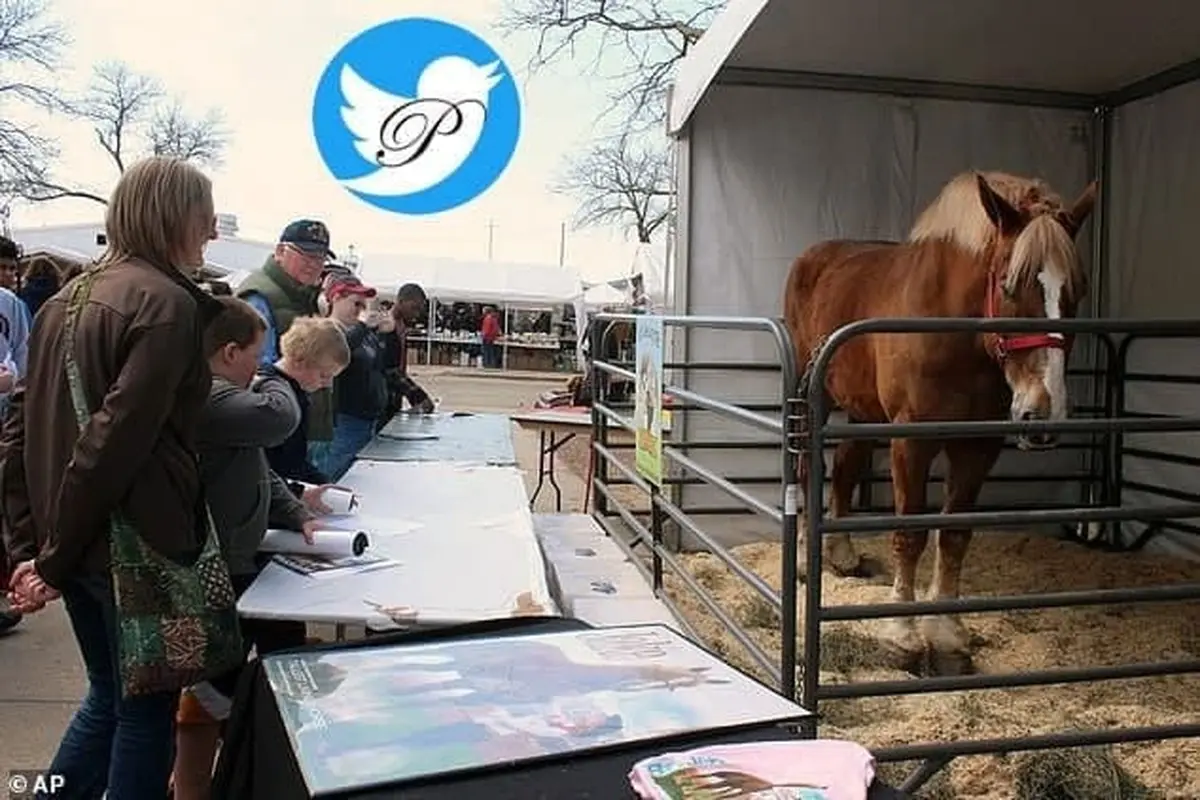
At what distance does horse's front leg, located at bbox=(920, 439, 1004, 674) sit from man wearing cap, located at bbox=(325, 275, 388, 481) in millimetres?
2383

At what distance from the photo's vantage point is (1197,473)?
5316 millimetres

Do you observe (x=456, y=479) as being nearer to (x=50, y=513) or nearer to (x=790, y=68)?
(x=50, y=513)

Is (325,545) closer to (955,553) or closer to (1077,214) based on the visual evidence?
(955,553)

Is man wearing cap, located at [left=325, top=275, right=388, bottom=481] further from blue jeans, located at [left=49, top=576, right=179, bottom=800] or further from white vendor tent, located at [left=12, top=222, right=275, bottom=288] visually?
white vendor tent, located at [left=12, top=222, right=275, bottom=288]

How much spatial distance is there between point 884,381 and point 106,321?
9.88ft

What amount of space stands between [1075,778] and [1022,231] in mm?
1654

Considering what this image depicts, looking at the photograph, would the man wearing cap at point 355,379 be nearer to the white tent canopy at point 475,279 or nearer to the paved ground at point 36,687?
the paved ground at point 36,687

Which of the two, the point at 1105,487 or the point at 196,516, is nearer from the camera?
the point at 196,516

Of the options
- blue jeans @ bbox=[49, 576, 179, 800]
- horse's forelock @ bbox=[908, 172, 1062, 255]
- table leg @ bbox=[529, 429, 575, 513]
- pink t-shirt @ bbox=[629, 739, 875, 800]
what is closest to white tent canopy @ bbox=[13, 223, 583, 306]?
table leg @ bbox=[529, 429, 575, 513]

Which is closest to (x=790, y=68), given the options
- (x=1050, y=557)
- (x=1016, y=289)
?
(x=1016, y=289)

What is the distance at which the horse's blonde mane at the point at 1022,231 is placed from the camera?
3.15 m

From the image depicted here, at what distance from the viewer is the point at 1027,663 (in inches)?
146

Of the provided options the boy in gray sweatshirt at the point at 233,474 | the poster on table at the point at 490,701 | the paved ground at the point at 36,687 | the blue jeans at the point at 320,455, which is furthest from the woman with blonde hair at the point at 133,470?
the blue jeans at the point at 320,455

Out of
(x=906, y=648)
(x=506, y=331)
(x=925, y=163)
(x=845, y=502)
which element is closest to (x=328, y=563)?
(x=906, y=648)
